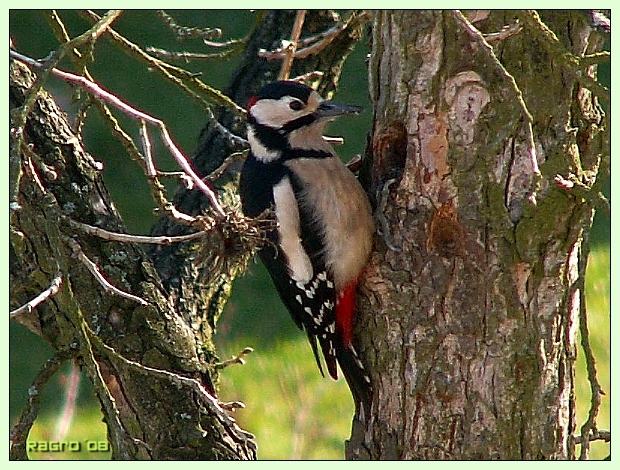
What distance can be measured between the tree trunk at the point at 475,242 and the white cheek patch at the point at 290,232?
0.39 meters

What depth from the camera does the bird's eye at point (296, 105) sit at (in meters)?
3.19

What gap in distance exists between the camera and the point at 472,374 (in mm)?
2713

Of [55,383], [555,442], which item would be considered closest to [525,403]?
[555,442]

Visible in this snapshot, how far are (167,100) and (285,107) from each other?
12.2 feet

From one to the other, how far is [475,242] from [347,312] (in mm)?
483

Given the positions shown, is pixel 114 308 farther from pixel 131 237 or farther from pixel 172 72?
pixel 172 72

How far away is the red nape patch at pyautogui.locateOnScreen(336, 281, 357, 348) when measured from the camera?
2971 millimetres

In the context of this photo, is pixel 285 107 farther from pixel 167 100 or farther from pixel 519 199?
pixel 167 100

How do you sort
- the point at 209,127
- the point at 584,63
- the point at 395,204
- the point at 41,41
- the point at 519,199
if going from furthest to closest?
the point at 41,41 → the point at 209,127 → the point at 395,204 → the point at 519,199 → the point at 584,63

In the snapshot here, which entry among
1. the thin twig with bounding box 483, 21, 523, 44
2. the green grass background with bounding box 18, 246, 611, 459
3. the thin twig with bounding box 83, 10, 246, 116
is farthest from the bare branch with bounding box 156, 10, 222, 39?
the green grass background with bounding box 18, 246, 611, 459

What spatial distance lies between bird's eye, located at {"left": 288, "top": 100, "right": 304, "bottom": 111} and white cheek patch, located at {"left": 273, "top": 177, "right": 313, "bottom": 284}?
0.22 meters

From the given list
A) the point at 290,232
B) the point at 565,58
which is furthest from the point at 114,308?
the point at 565,58

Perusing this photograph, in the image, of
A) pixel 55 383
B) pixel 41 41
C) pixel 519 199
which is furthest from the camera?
pixel 41 41

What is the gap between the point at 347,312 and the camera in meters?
2.98
